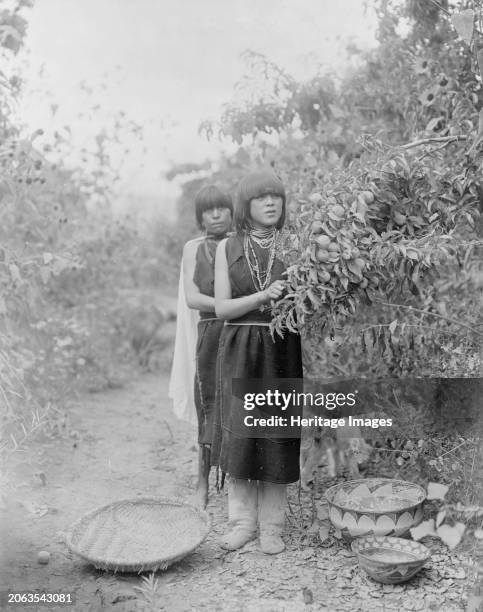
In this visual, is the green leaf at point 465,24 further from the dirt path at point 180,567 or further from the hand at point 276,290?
the dirt path at point 180,567

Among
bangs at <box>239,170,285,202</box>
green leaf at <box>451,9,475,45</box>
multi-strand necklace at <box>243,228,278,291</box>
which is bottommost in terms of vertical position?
multi-strand necklace at <box>243,228,278,291</box>

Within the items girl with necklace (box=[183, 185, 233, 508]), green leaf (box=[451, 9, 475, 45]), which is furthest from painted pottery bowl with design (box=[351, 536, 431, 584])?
green leaf (box=[451, 9, 475, 45])

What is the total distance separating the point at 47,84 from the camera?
4.54 m

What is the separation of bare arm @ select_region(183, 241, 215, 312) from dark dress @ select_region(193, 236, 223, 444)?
0.02 metres

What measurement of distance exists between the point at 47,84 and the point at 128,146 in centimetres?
137

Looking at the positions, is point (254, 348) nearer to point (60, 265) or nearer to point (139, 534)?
point (139, 534)

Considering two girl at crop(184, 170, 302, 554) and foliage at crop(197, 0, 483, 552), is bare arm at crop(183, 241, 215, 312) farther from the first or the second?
foliage at crop(197, 0, 483, 552)

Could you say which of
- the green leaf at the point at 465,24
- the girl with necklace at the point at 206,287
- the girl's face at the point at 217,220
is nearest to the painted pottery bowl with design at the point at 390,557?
the girl with necklace at the point at 206,287

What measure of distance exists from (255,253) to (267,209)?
0.18m

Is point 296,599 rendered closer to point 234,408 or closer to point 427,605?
point 427,605

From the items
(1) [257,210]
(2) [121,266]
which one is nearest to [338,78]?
(1) [257,210]

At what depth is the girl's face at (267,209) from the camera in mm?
2637

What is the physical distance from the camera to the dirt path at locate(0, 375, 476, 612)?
2.41 meters

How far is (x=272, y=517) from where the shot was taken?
9.06 feet
